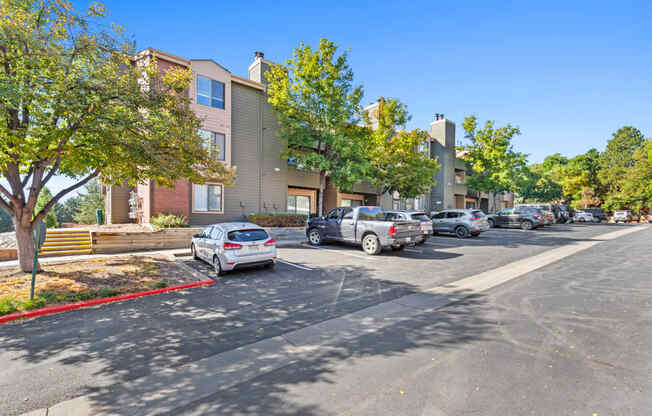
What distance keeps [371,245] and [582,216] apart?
38.5 m

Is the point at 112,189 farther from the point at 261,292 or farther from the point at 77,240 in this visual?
the point at 261,292

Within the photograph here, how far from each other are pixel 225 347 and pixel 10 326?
14.8 ft

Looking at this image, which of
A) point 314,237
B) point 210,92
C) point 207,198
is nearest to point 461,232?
point 314,237

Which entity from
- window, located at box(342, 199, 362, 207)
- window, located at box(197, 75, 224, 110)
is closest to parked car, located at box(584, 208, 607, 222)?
window, located at box(342, 199, 362, 207)

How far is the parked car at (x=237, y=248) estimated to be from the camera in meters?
8.86

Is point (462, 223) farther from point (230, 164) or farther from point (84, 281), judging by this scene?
point (84, 281)

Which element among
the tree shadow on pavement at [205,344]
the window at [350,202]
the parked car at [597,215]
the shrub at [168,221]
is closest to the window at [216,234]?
the tree shadow on pavement at [205,344]

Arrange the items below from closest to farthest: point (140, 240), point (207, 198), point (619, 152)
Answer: point (140, 240)
point (207, 198)
point (619, 152)

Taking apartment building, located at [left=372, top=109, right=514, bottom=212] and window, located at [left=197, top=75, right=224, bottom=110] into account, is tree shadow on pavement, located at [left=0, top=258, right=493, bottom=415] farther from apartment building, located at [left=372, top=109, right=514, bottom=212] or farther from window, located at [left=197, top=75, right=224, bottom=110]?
apartment building, located at [left=372, top=109, right=514, bottom=212]

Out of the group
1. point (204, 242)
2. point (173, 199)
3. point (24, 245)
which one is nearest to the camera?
point (24, 245)

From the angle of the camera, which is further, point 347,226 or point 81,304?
point 347,226

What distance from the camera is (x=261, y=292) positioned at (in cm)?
734

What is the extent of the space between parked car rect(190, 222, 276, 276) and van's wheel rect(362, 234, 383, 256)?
4186 millimetres

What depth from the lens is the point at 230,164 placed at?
18484mm
